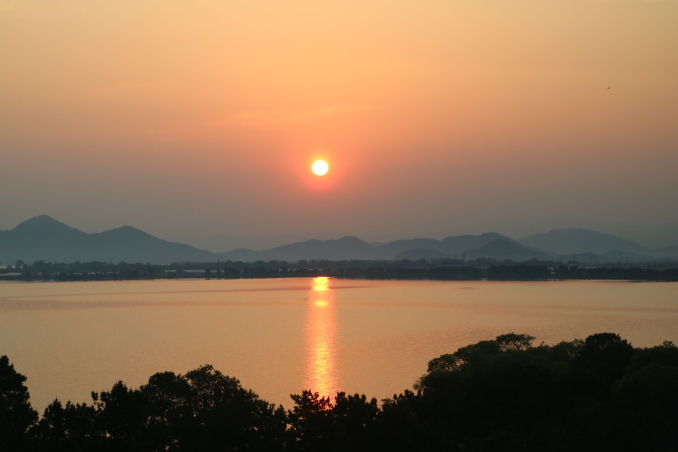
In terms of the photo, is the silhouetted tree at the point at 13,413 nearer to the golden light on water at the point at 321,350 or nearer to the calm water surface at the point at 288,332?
the calm water surface at the point at 288,332

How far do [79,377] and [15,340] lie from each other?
26095 millimetres

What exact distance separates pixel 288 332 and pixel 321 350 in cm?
1411

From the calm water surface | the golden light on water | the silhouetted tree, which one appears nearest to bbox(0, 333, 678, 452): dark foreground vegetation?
the silhouetted tree

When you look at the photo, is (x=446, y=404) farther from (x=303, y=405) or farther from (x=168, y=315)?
(x=168, y=315)

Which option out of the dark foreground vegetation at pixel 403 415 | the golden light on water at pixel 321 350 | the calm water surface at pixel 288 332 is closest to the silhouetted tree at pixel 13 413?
the dark foreground vegetation at pixel 403 415

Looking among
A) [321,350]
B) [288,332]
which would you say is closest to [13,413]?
[321,350]

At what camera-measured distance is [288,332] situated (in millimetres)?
77500

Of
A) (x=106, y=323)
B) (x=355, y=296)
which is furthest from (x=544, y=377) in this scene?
(x=355, y=296)

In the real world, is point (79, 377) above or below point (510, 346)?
below

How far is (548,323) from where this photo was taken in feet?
265

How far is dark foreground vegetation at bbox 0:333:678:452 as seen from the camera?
59.2ft

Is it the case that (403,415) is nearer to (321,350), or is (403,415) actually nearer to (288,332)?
(321,350)

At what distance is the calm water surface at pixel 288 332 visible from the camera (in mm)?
50188

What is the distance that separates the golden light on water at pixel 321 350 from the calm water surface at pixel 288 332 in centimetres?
12
